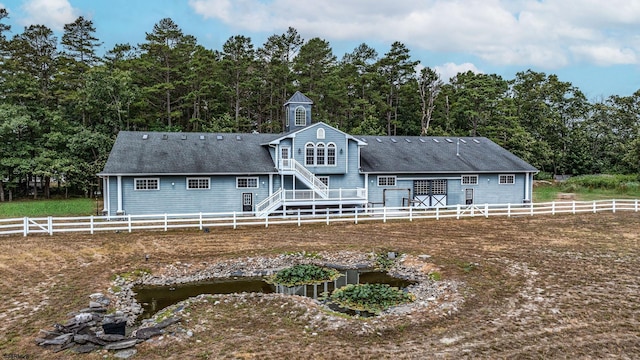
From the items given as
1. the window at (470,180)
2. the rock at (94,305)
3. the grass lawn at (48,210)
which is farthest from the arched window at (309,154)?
the rock at (94,305)

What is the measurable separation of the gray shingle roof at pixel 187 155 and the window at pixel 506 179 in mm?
15568

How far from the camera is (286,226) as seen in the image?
68.9 feet

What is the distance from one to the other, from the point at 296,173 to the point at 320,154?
2450 mm

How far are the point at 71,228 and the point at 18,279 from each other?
8.41m

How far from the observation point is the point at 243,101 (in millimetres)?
48406

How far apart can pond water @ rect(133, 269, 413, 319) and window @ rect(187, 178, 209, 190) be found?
12.3 metres

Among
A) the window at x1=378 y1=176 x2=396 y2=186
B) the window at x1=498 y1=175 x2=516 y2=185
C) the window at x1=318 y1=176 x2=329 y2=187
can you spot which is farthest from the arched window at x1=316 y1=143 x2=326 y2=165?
the window at x1=498 y1=175 x2=516 y2=185

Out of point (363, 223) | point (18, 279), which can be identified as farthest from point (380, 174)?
point (18, 279)

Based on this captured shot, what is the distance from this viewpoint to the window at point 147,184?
76.6ft

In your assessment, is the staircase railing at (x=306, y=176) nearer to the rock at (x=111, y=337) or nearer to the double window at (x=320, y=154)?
the double window at (x=320, y=154)

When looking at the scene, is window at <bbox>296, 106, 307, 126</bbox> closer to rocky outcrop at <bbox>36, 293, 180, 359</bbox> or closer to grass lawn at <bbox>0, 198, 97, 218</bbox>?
grass lawn at <bbox>0, 198, 97, 218</bbox>

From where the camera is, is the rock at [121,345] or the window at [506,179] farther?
the window at [506,179]

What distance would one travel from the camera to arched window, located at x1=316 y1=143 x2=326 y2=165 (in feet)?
85.6

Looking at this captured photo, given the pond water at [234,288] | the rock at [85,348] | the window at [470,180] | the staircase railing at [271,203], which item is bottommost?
the pond water at [234,288]
